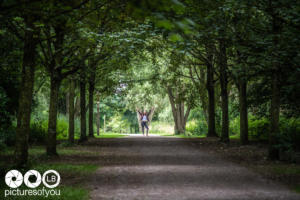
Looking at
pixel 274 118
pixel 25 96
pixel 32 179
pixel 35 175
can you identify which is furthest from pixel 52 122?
pixel 274 118

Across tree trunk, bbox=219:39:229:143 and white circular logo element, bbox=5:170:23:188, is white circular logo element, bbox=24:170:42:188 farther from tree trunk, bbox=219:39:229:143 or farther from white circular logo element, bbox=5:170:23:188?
tree trunk, bbox=219:39:229:143

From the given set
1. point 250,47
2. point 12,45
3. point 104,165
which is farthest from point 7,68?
point 250,47

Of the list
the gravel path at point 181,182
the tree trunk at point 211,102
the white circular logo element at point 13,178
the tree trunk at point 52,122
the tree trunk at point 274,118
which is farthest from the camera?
the tree trunk at point 211,102

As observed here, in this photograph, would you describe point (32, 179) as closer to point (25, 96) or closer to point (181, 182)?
point (25, 96)

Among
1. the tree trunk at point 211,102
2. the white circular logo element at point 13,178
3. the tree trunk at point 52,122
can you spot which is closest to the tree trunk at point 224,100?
the tree trunk at point 211,102

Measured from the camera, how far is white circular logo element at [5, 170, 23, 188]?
26.5ft

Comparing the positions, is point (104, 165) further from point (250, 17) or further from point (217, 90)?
point (217, 90)

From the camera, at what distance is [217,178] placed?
8852 mm

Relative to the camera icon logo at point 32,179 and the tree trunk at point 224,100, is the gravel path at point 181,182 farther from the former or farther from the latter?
the tree trunk at point 224,100

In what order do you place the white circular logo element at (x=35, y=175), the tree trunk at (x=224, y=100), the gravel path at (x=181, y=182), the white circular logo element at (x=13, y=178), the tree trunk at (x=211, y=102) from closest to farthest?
the gravel path at (x=181, y=182) < the white circular logo element at (x=35, y=175) < the white circular logo element at (x=13, y=178) < the tree trunk at (x=224, y=100) < the tree trunk at (x=211, y=102)

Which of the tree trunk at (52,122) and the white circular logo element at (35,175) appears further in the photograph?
the tree trunk at (52,122)

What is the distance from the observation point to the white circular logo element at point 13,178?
8.08 m

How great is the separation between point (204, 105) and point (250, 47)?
14842mm

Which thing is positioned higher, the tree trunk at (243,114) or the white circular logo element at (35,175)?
the tree trunk at (243,114)
